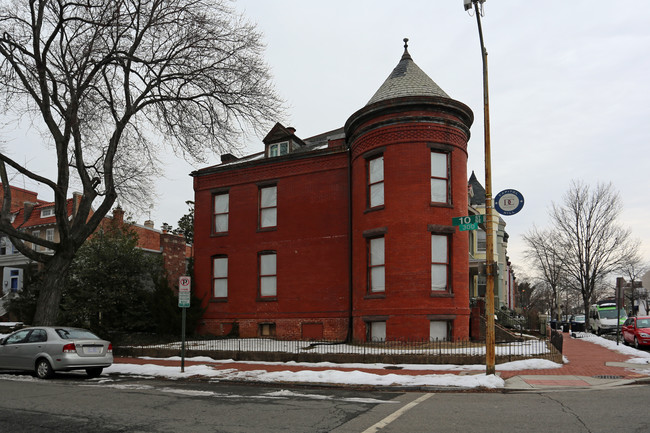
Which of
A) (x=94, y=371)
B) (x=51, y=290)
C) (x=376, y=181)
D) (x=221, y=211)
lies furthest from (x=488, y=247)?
(x=221, y=211)

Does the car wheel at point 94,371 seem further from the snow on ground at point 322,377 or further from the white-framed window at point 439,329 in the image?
the white-framed window at point 439,329

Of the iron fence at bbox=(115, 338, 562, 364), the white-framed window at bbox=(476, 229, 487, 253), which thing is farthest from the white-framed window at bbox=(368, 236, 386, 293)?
the white-framed window at bbox=(476, 229, 487, 253)

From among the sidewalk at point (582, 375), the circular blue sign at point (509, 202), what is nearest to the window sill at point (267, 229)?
the sidewalk at point (582, 375)

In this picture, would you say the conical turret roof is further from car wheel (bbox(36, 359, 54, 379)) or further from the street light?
car wheel (bbox(36, 359, 54, 379))

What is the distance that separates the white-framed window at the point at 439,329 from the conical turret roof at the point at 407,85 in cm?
894

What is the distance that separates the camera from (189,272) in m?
27.9

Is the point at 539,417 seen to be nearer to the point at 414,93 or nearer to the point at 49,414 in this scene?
the point at 49,414

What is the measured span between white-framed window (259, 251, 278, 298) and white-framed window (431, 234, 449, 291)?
27.3 feet

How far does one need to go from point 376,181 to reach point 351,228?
283cm

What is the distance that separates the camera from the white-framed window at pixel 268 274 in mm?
25766

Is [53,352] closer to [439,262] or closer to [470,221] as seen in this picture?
[470,221]

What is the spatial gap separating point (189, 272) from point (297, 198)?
735 cm

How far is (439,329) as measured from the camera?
2019cm

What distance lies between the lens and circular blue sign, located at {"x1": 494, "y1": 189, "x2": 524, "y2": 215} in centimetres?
1314
